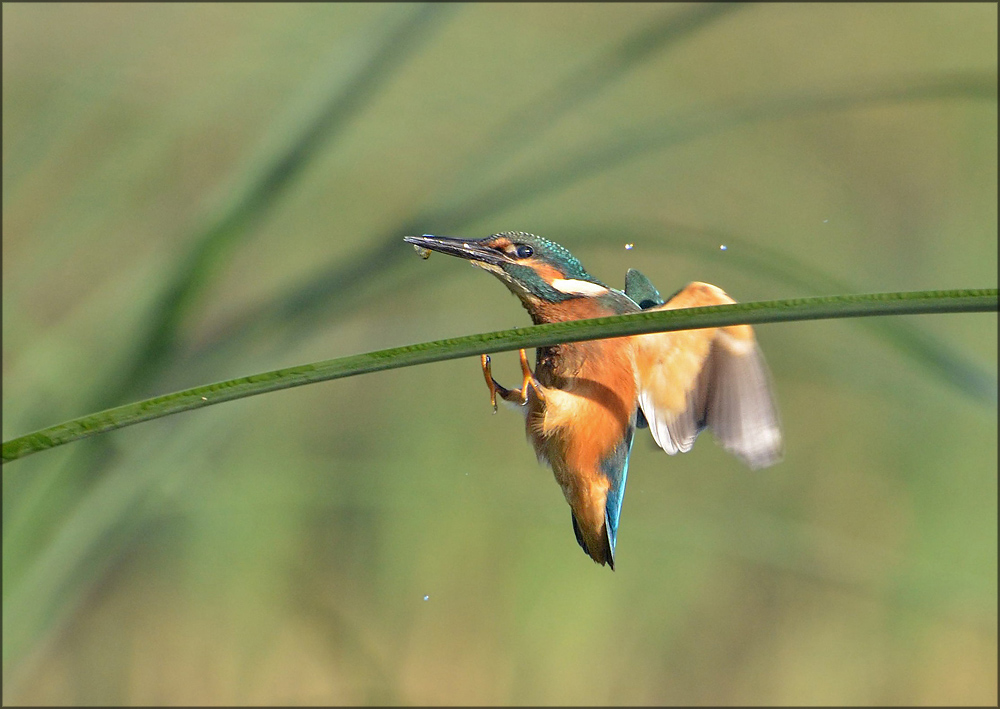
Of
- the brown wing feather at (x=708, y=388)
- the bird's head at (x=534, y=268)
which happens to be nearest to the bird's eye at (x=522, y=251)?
the bird's head at (x=534, y=268)

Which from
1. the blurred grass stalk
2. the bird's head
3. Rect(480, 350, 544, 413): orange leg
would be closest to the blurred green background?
the bird's head

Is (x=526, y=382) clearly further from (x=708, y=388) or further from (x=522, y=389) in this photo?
(x=708, y=388)

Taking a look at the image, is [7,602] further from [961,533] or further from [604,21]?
[604,21]

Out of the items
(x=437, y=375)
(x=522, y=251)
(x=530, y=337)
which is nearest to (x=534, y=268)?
(x=522, y=251)

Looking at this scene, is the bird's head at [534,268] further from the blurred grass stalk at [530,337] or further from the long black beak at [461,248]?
the blurred grass stalk at [530,337]

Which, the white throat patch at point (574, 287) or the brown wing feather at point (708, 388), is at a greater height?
the white throat patch at point (574, 287)

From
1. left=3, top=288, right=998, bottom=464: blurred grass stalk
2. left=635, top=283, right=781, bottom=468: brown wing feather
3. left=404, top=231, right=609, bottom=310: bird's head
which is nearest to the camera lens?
left=3, top=288, right=998, bottom=464: blurred grass stalk

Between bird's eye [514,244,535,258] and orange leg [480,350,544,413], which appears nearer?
orange leg [480,350,544,413]

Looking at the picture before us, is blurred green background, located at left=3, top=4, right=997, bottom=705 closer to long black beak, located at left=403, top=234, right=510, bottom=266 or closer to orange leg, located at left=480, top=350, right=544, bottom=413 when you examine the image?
long black beak, located at left=403, top=234, right=510, bottom=266
